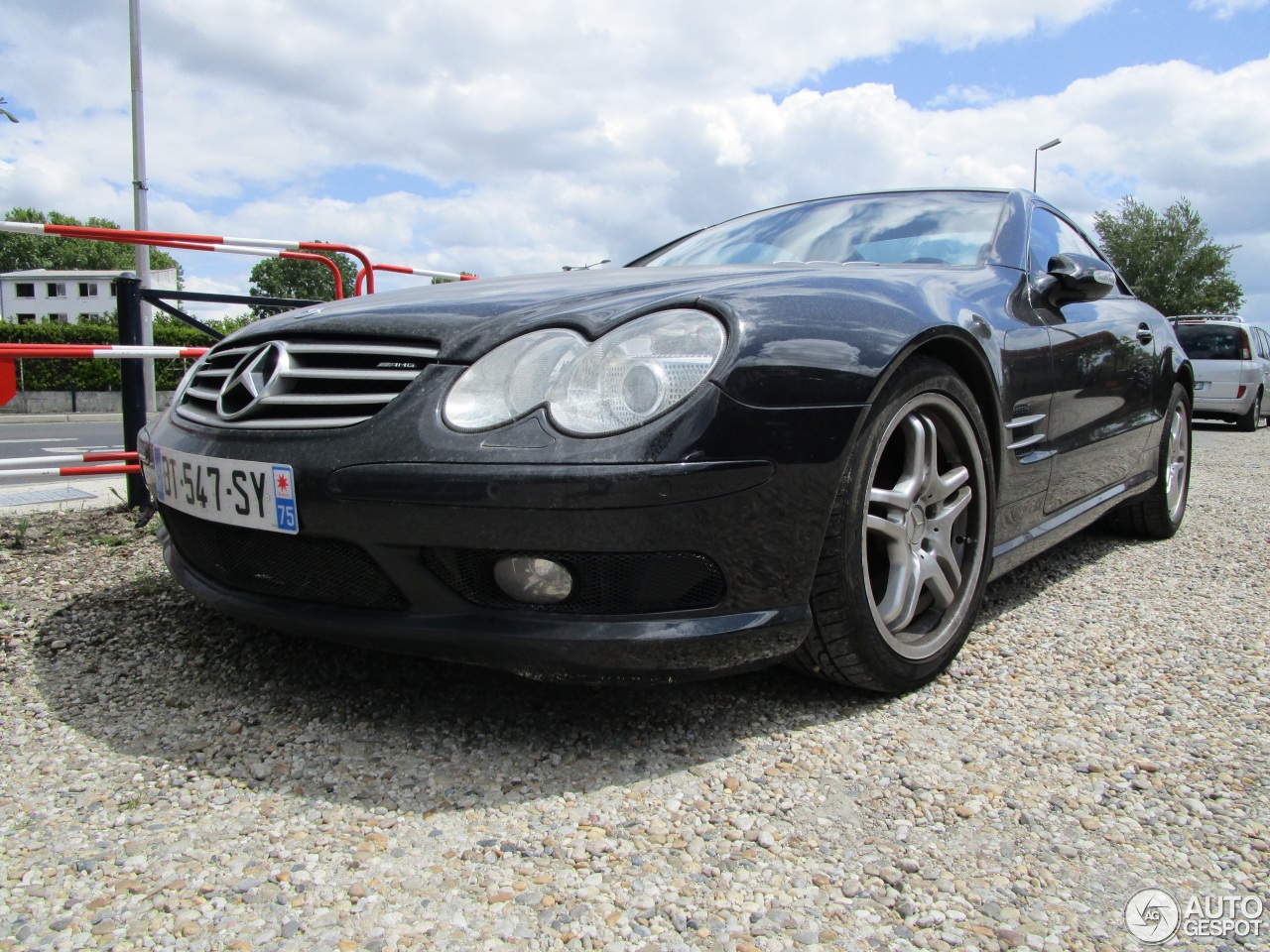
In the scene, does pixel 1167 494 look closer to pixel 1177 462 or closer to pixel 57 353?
pixel 1177 462

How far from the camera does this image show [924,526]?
2260 millimetres

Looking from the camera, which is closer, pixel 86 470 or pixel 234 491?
pixel 234 491

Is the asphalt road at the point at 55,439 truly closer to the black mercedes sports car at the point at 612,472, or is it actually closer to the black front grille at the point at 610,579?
the black mercedes sports car at the point at 612,472

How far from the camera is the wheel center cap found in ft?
7.18

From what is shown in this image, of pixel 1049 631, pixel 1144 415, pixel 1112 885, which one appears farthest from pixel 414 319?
pixel 1144 415

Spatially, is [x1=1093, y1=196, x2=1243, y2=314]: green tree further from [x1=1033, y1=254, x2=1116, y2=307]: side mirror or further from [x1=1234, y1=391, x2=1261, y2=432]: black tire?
[x1=1033, y1=254, x2=1116, y2=307]: side mirror

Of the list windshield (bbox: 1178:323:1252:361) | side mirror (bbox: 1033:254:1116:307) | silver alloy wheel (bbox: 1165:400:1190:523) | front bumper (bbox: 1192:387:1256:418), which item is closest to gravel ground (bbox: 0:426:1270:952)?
side mirror (bbox: 1033:254:1116:307)

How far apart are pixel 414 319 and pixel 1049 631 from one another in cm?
195

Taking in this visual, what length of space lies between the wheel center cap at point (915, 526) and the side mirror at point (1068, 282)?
0.99m

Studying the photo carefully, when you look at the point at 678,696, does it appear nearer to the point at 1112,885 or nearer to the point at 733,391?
the point at 733,391

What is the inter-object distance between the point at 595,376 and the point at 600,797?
747mm

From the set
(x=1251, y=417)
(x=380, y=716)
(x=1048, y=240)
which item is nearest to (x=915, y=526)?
(x=380, y=716)

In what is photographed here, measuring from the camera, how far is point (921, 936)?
130cm

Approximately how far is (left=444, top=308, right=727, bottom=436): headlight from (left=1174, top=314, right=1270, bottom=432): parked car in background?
1357 cm
